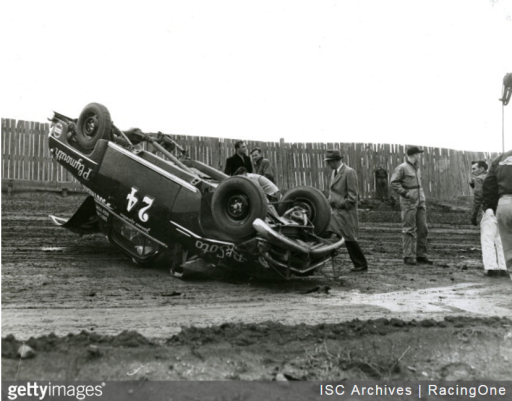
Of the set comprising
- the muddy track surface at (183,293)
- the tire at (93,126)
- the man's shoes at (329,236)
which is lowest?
the muddy track surface at (183,293)

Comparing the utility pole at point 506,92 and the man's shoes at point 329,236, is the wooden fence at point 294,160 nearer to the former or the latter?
the man's shoes at point 329,236

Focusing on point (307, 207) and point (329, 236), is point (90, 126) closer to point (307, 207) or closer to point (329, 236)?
Answer: point (307, 207)

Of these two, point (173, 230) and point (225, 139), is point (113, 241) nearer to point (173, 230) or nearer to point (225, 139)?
point (173, 230)

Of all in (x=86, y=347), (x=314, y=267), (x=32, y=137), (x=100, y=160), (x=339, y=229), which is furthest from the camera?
(x=32, y=137)

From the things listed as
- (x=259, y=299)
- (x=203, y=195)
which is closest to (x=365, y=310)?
(x=259, y=299)

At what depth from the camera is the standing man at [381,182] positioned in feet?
58.8

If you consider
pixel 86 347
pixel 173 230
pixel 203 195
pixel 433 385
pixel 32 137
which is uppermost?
pixel 32 137

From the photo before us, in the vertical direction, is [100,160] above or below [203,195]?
above

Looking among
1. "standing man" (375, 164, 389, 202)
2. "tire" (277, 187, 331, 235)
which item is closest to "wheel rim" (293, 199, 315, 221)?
"tire" (277, 187, 331, 235)

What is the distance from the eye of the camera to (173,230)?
21.9 feet

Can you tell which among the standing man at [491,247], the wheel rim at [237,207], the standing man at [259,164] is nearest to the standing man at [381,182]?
the standing man at [259,164]

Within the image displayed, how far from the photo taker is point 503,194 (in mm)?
5531

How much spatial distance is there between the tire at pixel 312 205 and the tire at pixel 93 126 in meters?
2.54

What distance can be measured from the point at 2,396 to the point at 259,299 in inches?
124
